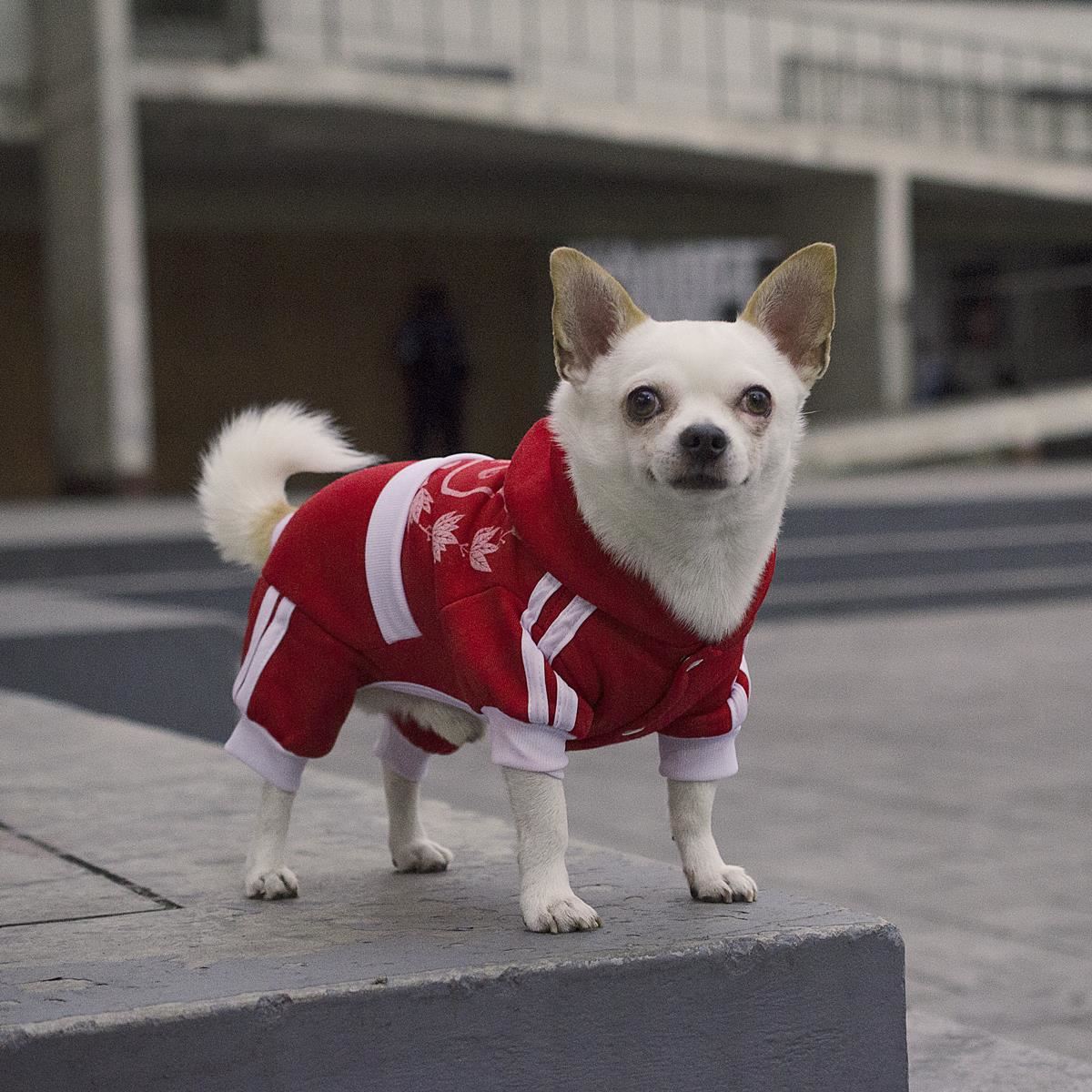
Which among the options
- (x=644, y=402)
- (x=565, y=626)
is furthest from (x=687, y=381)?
(x=565, y=626)

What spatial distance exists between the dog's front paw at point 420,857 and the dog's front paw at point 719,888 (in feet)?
1.95

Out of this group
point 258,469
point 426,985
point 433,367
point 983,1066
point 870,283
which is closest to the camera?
point 426,985

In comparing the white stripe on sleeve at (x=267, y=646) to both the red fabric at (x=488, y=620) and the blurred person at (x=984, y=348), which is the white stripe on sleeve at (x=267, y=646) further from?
the blurred person at (x=984, y=348)

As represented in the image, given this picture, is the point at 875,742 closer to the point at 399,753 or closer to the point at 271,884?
the point at 399,753

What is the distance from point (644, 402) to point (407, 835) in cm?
118

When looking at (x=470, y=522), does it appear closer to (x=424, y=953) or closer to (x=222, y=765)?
(x=424, y=953)

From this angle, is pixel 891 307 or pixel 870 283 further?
pixel 870 283

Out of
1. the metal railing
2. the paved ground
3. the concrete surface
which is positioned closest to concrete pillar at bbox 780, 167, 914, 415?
the metal railing

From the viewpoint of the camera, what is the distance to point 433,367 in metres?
20.8

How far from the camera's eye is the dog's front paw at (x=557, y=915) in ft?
9.86

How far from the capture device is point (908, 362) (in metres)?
25.1

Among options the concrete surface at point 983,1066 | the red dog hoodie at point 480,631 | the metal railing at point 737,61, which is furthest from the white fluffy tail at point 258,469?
the metal railing at point 737,61

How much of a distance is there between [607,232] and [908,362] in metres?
5.36

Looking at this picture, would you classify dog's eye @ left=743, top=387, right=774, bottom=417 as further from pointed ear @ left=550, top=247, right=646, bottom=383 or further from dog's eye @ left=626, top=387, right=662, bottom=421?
pointed ear @ left=550, top=247, right=646, bottom=383
